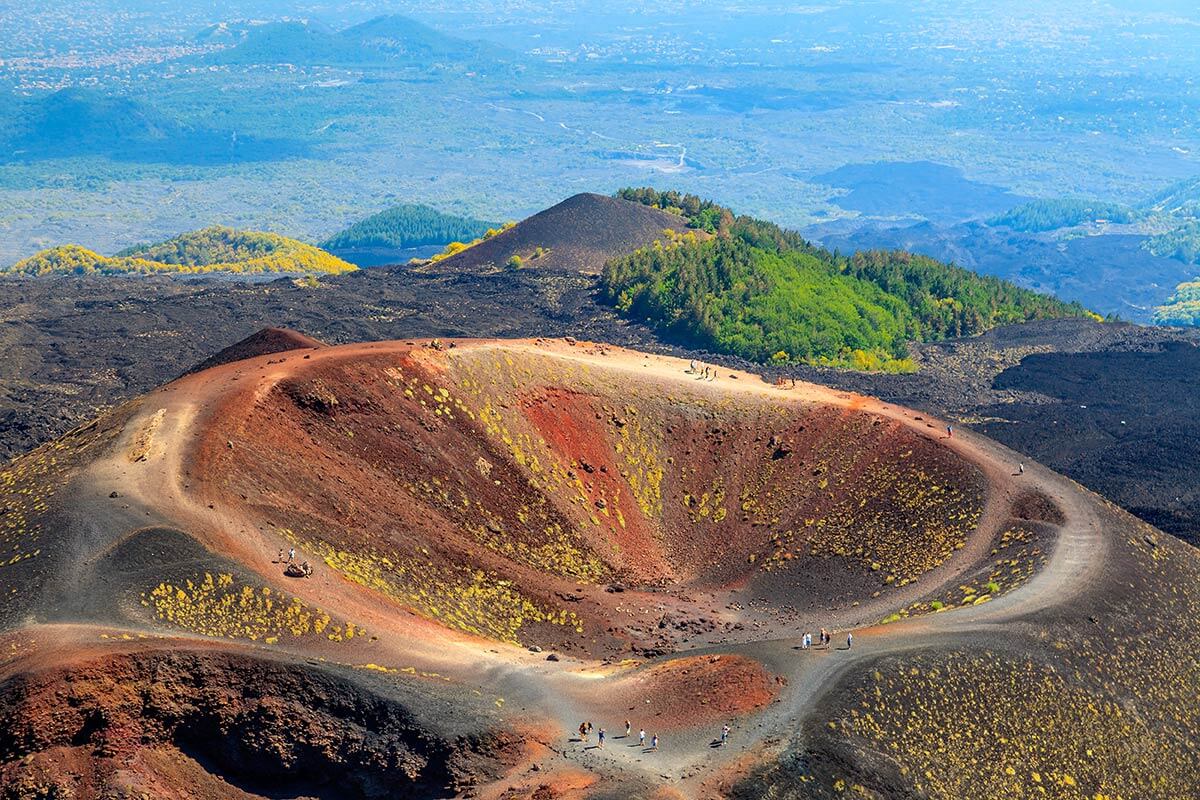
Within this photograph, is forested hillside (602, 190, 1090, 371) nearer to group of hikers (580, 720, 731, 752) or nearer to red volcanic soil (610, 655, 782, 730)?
red volcanic soil (610, 655, 782, 730)

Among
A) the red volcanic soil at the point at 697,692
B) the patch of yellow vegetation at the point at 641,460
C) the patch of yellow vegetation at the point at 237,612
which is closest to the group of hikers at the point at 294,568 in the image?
the patch of yellow vegetation at the point at 237,612

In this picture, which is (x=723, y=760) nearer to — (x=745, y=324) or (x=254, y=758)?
(x=254, y=758)

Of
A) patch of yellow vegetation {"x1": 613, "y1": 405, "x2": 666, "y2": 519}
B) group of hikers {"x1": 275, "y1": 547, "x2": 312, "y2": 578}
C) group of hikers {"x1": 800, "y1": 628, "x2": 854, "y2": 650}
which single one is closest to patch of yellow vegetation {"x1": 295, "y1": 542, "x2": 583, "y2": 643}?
group of hikers {"x1": 275, "y1": 547, "x2": 312, "y2": 578}

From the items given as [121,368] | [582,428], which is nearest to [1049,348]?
[582,428]

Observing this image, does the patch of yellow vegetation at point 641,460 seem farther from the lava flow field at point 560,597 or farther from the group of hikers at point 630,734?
the group of hikers at point 630,734

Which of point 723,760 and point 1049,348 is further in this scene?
point 1049,348

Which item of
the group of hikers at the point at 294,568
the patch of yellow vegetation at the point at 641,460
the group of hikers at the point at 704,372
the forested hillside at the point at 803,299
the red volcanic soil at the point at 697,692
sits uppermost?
the group of hikers at the point at 294,568
